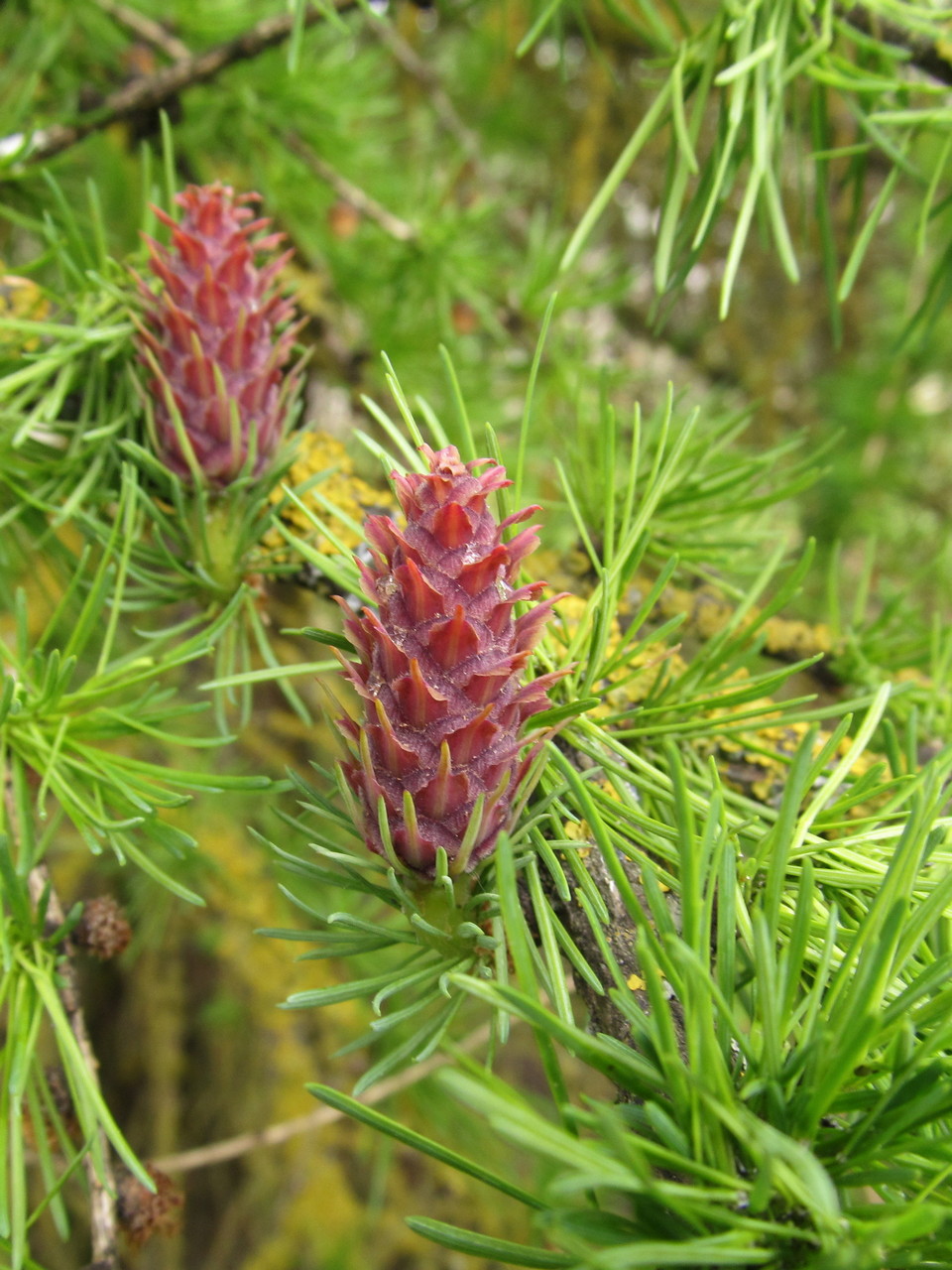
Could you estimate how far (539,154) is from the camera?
1.36 metres

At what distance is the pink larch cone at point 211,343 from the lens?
410 millimetres

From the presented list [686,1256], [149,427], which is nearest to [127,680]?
[149,427]

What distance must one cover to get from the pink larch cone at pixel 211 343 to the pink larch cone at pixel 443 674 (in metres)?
0.15

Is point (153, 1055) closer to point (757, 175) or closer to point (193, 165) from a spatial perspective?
point (193, 165)

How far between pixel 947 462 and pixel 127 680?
4.57 ft

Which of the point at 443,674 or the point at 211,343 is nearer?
the point at 443,674

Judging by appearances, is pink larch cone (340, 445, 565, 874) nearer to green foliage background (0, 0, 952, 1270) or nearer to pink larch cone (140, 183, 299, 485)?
green foliage background (0, 0, 952, 1270)

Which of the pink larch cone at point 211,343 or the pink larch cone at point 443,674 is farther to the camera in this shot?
the pink larch cone at point 211,343

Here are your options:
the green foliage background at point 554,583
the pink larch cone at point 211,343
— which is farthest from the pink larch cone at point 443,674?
the pink larch cone at point 211,343

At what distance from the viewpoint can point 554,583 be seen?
49 centimetres

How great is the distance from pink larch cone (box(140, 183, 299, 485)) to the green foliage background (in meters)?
0.02

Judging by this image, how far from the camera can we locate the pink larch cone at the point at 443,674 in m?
0.29

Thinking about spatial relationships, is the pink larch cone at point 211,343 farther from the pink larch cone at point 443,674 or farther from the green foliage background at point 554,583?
the pink larch cone at point 443,674

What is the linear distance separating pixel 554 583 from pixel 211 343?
208 millimetres
